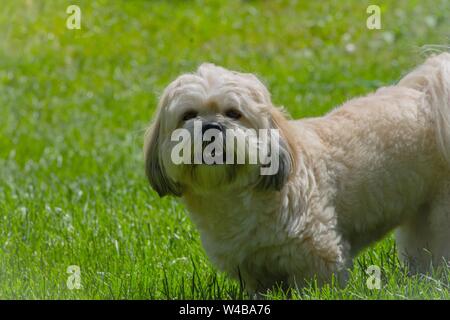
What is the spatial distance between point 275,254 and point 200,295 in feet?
1.85

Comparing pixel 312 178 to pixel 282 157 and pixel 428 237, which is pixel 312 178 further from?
pixel 428 237

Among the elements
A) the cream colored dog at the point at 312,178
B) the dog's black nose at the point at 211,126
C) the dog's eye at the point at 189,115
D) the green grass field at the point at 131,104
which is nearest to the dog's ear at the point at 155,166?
the cream colored dog at the point at 312,178

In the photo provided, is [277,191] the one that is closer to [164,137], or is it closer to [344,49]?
[164,137]

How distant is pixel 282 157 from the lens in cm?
518

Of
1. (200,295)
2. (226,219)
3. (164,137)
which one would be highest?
(164,137)

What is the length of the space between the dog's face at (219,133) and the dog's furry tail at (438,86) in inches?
37.2

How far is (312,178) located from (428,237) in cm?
93

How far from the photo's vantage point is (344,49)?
527 inches

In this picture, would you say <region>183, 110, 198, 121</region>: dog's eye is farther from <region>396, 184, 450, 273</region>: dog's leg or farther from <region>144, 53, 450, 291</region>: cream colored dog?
<region>396, 184, 450, 273</region>: dog's leg

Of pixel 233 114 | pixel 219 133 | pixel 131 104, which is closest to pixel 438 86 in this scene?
pixel 233 114

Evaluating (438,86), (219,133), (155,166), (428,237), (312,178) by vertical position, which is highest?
(438,86)

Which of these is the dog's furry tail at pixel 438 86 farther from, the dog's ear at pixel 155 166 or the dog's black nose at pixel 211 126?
the dog's ear at pixel 155 166

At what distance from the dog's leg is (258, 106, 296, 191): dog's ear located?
1007mm
